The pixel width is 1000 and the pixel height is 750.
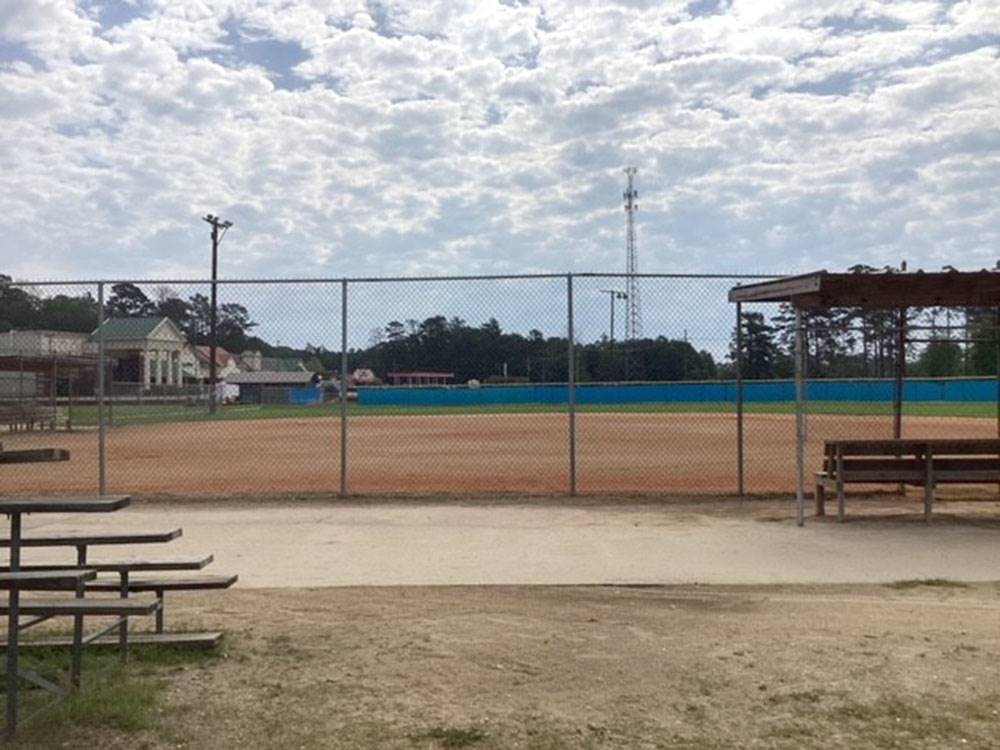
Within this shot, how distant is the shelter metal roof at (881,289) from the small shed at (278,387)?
13.0m

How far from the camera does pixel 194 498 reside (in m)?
13.2

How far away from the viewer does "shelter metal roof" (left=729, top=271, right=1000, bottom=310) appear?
10.7 metres

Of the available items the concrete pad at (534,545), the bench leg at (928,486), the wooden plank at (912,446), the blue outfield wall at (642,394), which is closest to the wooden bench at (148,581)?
the concrete pad at (534,545)

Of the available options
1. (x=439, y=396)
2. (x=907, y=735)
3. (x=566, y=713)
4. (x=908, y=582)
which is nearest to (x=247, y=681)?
(x=566, y=713)

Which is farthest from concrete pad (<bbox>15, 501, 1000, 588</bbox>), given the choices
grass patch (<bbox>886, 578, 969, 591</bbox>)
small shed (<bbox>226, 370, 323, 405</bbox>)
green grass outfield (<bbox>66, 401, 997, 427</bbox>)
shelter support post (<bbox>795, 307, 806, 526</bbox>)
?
small shed (<bbox>226, 370, 323, 405</bbox>)

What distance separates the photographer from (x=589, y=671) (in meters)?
5.50

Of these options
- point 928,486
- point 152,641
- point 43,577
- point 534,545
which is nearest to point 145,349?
point 534,545

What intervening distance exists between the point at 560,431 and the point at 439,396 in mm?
5612

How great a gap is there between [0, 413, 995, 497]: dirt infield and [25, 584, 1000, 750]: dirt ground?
254 inches

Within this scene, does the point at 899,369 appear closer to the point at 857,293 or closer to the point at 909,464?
the point at 909,464

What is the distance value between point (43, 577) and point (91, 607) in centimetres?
32

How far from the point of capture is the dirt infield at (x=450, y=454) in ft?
49.0

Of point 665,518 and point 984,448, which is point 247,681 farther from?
point 984,448

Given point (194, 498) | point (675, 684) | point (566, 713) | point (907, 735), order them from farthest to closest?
1. point (194, 498)
2. point (675, 684)
3. point (566, 713)
4. point (907, 735)
